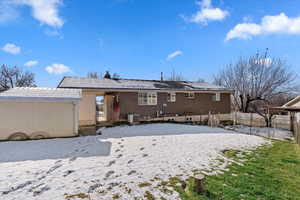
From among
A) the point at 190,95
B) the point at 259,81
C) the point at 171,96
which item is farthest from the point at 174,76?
the point at 171,96

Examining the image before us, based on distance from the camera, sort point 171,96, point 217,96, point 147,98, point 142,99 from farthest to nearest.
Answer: point 217,96
point 171,96
point 147,98
point 142,99

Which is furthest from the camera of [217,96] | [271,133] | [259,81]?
[259,81]

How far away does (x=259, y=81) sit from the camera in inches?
832

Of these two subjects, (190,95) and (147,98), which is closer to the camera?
(147,98)

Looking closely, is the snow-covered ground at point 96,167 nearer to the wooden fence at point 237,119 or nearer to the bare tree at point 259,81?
the wooden fence at point 237,119

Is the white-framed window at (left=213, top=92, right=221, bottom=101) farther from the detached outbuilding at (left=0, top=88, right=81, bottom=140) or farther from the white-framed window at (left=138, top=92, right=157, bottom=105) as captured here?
the detached outbuilding at (left=0, top=88, right=81, bottom=140)

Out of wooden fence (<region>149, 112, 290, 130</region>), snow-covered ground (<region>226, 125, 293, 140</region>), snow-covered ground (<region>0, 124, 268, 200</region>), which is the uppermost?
wooden fence (<region>149, 112, 290, 130</region>)

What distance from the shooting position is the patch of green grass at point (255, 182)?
3.04m

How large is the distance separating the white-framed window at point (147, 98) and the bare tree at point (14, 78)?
23.2 m

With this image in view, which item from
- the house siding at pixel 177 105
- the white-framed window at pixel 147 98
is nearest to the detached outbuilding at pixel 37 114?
the house siding at pixel 177 105

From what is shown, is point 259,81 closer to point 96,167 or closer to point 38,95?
point 96,167

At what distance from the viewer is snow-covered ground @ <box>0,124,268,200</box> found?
121 inches

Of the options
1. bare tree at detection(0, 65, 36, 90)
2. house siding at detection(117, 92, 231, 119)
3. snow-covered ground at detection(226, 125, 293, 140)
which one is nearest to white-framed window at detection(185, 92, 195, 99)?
house siding at detection(117, 92, 231, 119)

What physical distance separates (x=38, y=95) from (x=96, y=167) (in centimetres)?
549
